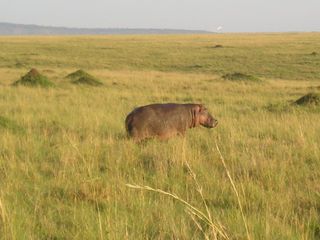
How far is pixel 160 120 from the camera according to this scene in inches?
343

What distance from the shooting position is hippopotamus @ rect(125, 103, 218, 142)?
28.0ft

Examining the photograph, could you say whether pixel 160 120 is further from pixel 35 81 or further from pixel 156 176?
pixel 35 81

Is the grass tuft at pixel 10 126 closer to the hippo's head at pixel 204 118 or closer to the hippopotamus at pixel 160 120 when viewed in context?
the hippopotamus at pixel 160 120

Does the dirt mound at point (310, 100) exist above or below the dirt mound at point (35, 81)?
above

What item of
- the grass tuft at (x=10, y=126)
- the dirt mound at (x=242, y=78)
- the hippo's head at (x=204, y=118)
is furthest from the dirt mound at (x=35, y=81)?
the hippo's head at (x=204, y=118)

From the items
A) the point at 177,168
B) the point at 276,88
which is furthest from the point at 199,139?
the point at 276,88

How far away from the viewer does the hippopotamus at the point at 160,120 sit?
8523mm

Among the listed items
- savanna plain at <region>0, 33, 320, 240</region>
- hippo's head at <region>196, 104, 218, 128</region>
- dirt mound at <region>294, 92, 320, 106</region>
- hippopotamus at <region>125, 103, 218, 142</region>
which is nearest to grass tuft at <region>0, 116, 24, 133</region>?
savanna plain at <region>0, 33, 320, 240</region>

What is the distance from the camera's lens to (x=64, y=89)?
18.9 m

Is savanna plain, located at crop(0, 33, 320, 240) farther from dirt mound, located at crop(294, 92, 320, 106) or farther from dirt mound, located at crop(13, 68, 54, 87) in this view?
dirt mound, located at crop(13, 68, 54, 87)

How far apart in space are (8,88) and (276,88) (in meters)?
10.4

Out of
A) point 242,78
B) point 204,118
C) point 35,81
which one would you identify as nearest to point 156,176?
point 204,118

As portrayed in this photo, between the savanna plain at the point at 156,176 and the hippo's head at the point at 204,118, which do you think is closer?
the savanna plain at the point at 156,176

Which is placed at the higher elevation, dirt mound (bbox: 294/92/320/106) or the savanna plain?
the savanna plain
